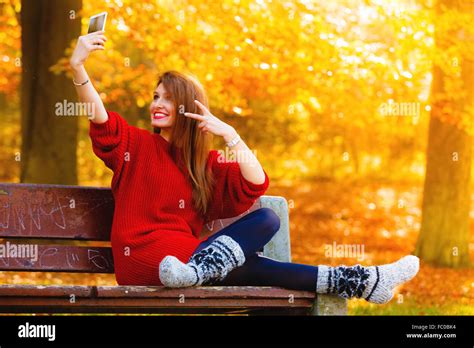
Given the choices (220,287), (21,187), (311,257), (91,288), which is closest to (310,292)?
(220,287)

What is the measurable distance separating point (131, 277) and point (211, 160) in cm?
75

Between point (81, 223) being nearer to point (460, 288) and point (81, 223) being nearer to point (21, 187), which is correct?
point (21, 187)

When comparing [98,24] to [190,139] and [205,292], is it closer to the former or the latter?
[190,139]

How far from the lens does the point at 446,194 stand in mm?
9258

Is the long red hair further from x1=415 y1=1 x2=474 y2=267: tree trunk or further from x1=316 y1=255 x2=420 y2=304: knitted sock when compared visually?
x1=415 y1=1 x2=474 y2=267: tree trunk

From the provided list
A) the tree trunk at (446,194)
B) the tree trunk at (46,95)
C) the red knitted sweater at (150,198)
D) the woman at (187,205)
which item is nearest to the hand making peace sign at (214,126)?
the woman at (187,205)

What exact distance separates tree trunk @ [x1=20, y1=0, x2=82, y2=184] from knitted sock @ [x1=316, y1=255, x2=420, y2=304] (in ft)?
14.1

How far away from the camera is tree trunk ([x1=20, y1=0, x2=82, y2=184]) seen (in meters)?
7.80

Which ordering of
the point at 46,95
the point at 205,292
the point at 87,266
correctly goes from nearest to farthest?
1. the point at 205,292
2. the point at 87,266
3. the point at 46,95

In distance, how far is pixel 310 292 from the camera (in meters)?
4.00

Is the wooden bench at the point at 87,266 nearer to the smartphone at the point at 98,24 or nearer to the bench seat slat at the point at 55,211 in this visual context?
the bench seat slat at the point at 55,211

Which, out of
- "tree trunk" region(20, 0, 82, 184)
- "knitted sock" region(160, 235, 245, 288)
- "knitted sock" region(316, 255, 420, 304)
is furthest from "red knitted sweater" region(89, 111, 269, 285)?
"tree trunk" region(20, 0, 82, 184)

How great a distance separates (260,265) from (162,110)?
0.93 meters

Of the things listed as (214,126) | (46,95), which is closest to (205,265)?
(214,126)
